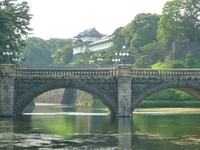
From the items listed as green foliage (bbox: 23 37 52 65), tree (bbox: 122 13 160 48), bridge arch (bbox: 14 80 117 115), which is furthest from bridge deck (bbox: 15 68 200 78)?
green foliage (bbox: 23 37 52 65)

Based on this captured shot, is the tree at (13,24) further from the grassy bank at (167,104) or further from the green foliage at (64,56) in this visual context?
the green foliage at (64,56)

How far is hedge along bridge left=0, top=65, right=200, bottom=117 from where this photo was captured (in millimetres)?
64250

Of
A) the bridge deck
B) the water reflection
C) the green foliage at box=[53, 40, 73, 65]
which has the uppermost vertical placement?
the green foliage at box=[53, 40, 73, 65]

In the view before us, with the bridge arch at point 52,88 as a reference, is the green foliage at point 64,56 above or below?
above

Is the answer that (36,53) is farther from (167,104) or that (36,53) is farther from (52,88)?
(52,88)

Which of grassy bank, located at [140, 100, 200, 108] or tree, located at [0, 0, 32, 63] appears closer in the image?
tree, located at [0, 0, 32, 63]

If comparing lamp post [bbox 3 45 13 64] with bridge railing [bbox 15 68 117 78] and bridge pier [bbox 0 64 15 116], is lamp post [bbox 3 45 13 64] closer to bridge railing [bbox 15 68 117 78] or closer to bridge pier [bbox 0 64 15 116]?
bridge railing [bbox 15 68 117 78]

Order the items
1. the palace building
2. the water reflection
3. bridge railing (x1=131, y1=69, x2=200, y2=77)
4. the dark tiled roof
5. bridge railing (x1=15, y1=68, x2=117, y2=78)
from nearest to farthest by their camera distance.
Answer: the water reflection, bridge railing (x1=15, y1=68, x2=117, y2=78), bridge railing (x1=131, y1=69, x2=200, y2=77), the palace building, the dark tiled roof

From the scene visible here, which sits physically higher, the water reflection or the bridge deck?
the bridge deck

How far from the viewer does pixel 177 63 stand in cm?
10262

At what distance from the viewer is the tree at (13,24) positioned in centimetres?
6600

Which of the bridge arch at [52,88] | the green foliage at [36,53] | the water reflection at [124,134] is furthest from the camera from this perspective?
the green foliage at [36,53]

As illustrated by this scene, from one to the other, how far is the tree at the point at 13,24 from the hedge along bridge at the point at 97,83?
214 inches

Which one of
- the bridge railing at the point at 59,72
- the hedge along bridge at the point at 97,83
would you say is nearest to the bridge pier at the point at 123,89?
the hedge along bridge at the point at 97,83
